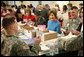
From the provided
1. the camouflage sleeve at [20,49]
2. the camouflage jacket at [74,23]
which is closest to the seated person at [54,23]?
the camouflage jacket at [74,23]

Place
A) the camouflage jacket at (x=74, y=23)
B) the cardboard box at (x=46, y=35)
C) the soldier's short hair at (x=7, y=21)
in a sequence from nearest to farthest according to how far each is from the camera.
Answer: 1. the soldier's short hair at (x=7, y=21)
2. the cardboard box at (x=46, y=35)
3. the camouflage jacket at (x=74, y=23)

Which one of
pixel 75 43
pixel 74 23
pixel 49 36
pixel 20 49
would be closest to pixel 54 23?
pixel 74 23

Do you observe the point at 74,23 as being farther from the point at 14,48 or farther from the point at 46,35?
the point at 14,48

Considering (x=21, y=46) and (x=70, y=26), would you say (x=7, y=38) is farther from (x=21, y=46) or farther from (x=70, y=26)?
(x=70, y=26)

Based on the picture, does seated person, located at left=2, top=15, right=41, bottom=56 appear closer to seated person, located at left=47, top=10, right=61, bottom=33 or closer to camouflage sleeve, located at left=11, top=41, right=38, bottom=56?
camouflage sleeve, located at left=11, top=41, right=38, bottom=56

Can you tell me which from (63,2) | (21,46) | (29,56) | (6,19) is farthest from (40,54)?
(63,2)

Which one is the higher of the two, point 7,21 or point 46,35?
point 7,21

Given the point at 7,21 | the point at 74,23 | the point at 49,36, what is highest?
the point at 7,21

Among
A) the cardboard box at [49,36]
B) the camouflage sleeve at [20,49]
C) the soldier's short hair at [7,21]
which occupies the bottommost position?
the cardboard box at [49,36]

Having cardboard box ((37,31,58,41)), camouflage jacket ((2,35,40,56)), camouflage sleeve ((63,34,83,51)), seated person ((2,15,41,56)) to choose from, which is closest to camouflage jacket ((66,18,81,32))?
cardboard box ((37,31,58,41))

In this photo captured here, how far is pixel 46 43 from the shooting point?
2408 millimetres

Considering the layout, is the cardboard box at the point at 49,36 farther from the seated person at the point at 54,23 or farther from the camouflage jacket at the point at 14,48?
the camouflage jacket at the point at 14,48

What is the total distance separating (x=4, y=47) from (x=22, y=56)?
0.26m

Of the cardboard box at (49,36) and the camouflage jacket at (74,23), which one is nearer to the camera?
the cardboard box at (49,36)
